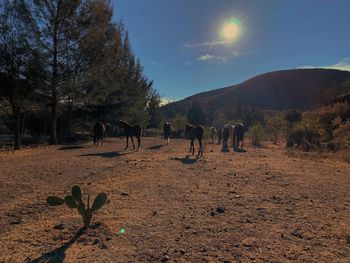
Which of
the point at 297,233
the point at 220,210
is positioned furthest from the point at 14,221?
the point at 297,233

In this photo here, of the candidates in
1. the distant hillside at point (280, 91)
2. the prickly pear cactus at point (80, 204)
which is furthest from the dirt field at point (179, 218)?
the distant hillside at point (280, 91)

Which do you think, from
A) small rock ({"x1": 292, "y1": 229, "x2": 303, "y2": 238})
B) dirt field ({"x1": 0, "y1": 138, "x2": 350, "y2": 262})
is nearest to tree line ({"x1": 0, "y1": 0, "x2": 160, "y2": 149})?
dirt field ({"x1": 0, "y1": 138, "x2": 350, "y2": 262})

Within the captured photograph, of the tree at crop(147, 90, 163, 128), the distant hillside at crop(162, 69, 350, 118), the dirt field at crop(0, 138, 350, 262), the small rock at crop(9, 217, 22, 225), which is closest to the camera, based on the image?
the dirt field at crop(0, 138, 350, 262)

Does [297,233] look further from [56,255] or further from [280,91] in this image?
[280,91]

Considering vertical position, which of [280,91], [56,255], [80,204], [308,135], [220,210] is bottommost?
[56,255]

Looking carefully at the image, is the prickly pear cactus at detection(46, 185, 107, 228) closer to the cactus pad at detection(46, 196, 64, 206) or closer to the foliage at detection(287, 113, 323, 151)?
Result: the cactus pad at detection(46, 196, 64, 206)

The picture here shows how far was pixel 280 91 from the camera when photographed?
118750 millimetres

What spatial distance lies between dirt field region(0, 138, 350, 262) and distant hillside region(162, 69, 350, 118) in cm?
9241

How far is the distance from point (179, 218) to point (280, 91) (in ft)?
398

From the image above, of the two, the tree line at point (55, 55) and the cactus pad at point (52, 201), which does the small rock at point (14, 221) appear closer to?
the cactus pad at point (52, 201)

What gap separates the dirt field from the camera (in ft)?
13.6

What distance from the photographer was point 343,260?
4.00 metres

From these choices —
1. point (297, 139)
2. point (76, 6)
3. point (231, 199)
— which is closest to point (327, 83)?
point (297, 139)

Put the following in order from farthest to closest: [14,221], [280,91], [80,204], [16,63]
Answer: [280,91] → [16,63] → [14,221] → [80,204]
